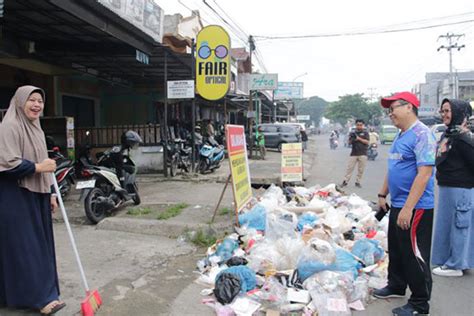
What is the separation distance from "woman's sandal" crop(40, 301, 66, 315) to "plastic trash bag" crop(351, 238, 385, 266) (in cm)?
306

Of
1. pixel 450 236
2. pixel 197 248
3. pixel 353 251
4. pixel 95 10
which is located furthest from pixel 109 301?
pixel 95 10

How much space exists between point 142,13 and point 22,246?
661cm

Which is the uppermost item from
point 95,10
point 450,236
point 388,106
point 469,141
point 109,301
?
point 95,10

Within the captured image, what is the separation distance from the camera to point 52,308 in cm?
334

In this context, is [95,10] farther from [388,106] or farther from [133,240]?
[388,106]

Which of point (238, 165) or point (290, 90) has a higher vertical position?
point (290, 90)

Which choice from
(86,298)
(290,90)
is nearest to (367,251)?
(86,298)

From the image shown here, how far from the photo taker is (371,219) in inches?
238

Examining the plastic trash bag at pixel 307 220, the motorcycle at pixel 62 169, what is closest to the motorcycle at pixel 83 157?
the motorcycle at pixel 62 169

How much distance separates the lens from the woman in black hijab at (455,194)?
14.4 feet

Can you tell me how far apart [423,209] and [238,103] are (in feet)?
68.5

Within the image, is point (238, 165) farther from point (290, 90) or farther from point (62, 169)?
point (290, 90)

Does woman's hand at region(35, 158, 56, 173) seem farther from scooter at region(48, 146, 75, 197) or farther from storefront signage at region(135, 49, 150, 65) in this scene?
storefront signage at region(135, 49, 150, 65)

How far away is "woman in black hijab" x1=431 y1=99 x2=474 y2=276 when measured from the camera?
4391mm
